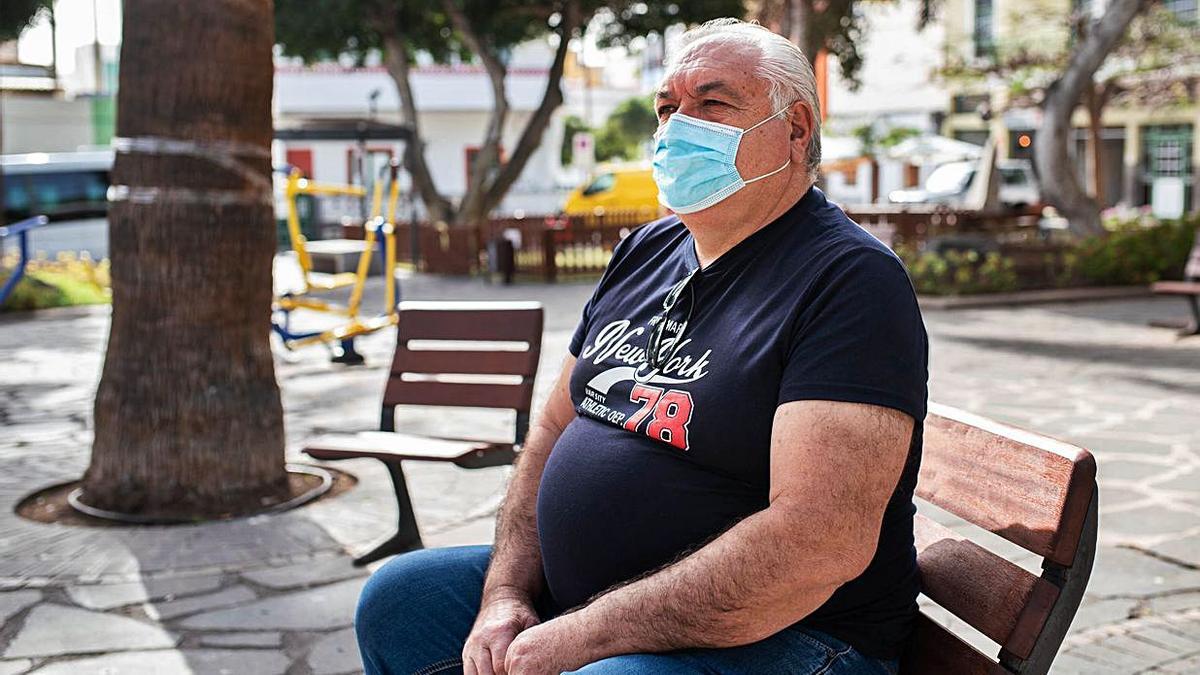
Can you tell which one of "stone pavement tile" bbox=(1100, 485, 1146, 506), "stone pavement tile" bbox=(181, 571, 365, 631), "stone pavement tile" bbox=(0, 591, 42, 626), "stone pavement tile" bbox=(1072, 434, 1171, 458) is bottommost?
"stone pavement tile" bbox=(181, 571, 365, 631)

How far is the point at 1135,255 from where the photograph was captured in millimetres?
16469

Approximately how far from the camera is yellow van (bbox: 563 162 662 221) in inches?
1217

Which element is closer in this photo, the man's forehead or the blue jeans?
the man's forehead

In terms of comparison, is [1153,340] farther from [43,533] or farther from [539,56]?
[539,56]

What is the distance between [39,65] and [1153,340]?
75.9 ft

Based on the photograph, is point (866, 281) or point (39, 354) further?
point (39, 354)

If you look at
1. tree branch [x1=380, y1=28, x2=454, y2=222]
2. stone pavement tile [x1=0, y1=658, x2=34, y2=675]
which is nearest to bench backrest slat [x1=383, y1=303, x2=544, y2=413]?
Answer: stone pavement tile [x1=0, y1=658, x2=34, y2=675]

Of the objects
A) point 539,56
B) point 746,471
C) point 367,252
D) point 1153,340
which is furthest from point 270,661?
point 539,56

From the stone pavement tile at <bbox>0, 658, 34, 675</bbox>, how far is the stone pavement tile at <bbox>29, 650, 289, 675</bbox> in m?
0.06

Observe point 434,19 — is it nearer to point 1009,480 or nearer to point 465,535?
point 465,535

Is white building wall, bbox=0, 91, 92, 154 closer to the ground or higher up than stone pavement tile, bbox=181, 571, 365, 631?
higher up

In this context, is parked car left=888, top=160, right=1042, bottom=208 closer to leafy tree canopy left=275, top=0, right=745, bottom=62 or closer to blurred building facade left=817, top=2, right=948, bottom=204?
blurred building facade left=817, top=2, right=948, bottom=204

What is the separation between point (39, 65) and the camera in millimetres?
27312

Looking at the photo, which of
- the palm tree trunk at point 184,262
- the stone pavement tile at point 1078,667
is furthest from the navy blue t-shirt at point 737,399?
the palm tree trunk at point 184,262
